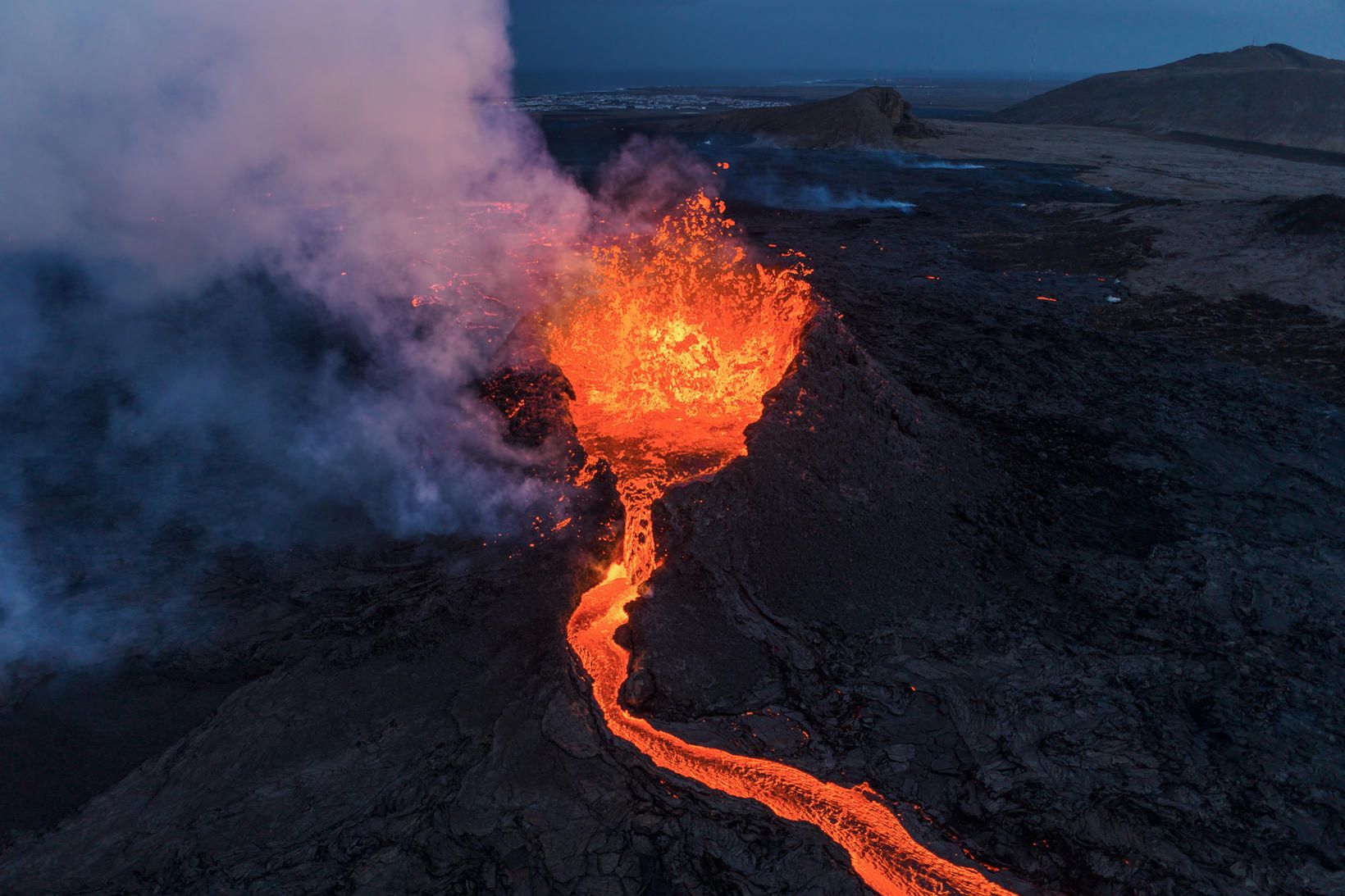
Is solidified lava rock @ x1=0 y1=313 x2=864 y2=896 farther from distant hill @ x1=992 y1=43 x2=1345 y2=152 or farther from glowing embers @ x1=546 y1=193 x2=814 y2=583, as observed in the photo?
distant hill @ x1=992 y1=43 x2=1345 y2=152

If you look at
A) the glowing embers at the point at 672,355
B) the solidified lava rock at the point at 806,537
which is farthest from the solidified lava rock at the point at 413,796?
the glowing embers at the point at 672,355

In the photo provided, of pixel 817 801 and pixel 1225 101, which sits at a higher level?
pixel 1225 101

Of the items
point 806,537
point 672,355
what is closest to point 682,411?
point 672,355

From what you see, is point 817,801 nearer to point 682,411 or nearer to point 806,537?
point 806,537

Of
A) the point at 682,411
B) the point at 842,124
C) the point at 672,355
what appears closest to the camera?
the point at 682,411

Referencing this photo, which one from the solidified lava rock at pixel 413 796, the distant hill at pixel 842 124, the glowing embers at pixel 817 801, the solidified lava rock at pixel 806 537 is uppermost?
the distant hill at pixel 842 124

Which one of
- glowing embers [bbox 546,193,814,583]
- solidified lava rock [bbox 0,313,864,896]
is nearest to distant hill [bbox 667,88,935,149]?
glowing embers [bbox 546,193,814,583]

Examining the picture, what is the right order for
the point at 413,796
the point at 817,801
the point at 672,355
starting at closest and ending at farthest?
the point at 413,796
the point at 817,801
the point at 672,355

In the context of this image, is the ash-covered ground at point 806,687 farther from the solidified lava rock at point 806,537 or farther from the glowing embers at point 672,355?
the glowing embers at point 672,355
